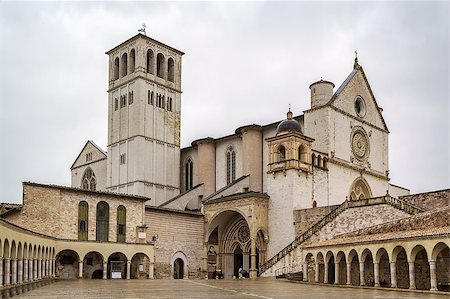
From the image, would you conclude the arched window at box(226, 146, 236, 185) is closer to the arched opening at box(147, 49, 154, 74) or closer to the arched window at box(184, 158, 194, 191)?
the arched window at box(184, 158, 194, 191)

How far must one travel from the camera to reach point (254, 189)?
56.0m

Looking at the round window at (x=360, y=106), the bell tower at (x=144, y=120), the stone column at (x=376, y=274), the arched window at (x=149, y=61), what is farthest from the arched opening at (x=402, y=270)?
the arched window at (x=149, y=61)

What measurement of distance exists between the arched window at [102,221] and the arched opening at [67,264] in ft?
7.04

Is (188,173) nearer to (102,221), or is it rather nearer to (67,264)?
(102,221)

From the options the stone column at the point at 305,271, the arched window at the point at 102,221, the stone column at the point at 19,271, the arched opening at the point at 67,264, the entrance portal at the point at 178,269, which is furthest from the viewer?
the entrance portal at the point at 178,269

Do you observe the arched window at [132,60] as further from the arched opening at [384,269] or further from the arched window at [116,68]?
the arched opening at [384,269]

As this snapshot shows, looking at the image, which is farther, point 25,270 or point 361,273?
point 361,273

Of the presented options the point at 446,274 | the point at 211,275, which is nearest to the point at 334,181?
the point at 211,275

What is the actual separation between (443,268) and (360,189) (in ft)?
83.2

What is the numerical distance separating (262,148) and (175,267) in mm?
13099

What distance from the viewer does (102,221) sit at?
154 feet

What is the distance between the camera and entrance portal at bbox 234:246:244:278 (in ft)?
179

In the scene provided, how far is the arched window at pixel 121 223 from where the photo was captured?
47.3 meters

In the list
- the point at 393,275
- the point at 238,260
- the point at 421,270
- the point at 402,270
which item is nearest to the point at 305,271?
the point at 402,270
